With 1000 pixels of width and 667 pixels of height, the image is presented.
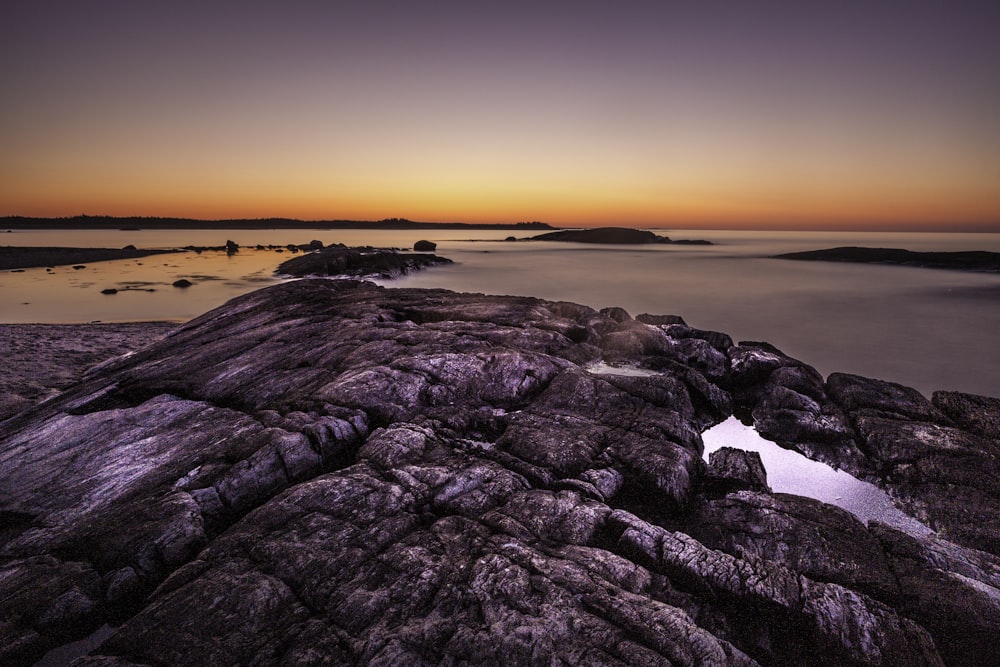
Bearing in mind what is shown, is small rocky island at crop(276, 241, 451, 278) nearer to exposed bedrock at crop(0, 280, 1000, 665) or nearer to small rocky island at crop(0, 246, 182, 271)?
small rocky island at crop(0, 246, 182, 271)

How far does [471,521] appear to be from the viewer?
604cm

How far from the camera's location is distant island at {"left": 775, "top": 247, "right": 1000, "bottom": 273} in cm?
4491

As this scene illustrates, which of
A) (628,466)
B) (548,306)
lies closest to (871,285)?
(548,306)

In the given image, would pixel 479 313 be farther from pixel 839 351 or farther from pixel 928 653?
pixel 839 351

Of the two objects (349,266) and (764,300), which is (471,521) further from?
(349,266)

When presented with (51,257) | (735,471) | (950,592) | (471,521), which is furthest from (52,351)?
(51,257)

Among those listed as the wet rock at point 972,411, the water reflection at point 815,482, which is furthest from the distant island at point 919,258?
the water reflection at point 815,482

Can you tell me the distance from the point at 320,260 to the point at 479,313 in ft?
125

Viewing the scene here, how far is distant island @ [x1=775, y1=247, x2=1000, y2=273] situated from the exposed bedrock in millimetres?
53917

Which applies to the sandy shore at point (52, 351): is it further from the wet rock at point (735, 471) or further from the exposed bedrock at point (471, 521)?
the wet rock at point (735, 471)

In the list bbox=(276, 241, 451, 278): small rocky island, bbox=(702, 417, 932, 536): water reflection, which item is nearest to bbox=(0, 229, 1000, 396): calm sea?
bbox=(276, 241, 451, 278): small rocky island

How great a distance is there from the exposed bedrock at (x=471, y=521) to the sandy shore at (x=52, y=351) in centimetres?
344

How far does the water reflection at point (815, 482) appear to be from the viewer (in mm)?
7320

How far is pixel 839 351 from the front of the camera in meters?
18.8
